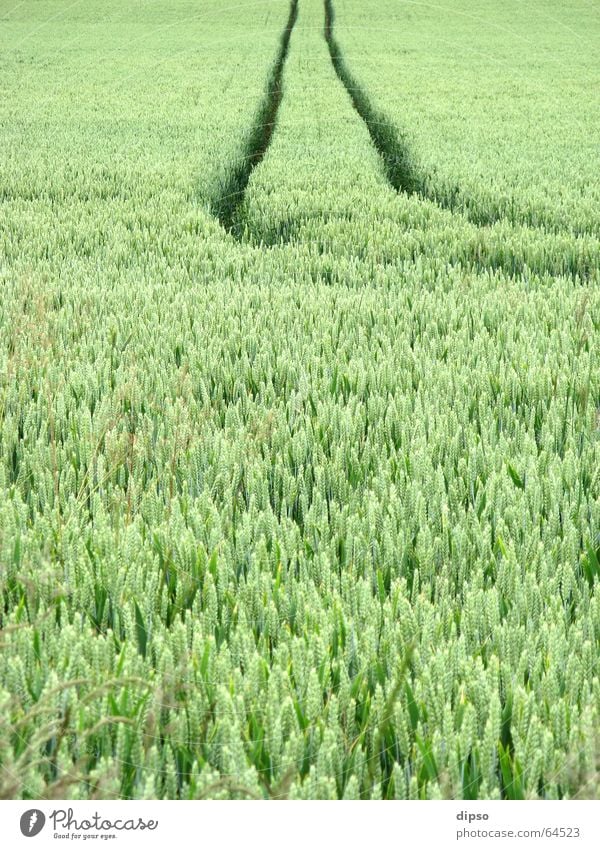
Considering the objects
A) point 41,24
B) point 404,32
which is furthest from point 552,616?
point 41,24

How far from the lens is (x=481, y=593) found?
5.00ft

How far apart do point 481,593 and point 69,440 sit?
4.23 feet

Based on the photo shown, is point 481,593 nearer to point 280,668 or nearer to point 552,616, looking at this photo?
point 552,616

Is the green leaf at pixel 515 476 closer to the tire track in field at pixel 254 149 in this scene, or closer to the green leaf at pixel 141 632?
the green leaf at pixel 141 632

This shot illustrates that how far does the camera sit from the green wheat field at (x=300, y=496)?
121 cm
